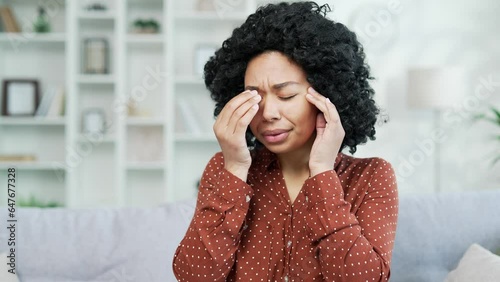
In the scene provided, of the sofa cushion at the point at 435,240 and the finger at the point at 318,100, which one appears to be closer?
the finger at the point at 318,100

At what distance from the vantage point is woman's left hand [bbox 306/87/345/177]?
4.68ft

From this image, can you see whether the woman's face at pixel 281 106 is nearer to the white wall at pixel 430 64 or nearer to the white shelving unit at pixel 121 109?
the white shelving unit at pixel 121 109

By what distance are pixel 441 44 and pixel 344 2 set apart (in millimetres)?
782

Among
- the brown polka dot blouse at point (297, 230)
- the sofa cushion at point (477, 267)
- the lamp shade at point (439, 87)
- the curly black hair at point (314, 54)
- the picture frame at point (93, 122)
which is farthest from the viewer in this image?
the picture frame at point (93, 122)

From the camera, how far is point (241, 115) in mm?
1416

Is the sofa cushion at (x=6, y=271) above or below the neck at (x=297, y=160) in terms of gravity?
below

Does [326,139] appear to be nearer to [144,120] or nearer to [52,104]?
[144,120]

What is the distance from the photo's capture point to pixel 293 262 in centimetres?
144

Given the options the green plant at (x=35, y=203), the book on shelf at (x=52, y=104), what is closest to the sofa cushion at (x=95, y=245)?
the green plant at (x=35, y=203)

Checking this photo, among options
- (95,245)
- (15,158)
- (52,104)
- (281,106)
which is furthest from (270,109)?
(15,158)

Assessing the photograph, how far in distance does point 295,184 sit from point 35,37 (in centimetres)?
337

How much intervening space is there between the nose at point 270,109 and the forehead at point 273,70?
43 mm

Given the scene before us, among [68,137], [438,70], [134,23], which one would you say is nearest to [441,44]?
[438,70]

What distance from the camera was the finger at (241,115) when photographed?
55.4 inches
